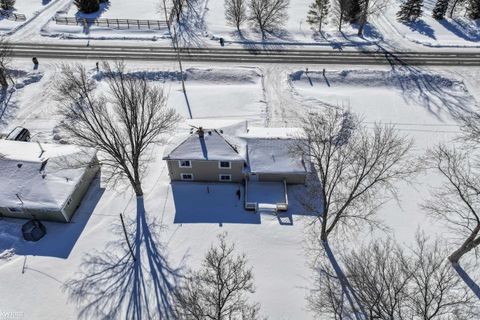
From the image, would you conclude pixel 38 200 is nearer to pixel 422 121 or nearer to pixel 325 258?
pixel 325 258

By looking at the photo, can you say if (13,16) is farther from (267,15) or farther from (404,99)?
(404,99)

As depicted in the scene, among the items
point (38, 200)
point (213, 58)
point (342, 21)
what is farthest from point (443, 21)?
point (38, 200)

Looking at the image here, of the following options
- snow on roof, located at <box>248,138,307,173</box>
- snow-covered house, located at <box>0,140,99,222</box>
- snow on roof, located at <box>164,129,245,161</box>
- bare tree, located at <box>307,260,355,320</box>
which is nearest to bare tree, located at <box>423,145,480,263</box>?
bare tree, located at <box>307,260,355,320</box>

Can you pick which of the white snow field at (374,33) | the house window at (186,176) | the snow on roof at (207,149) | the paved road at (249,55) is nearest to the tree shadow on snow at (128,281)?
the house window at (186,176)

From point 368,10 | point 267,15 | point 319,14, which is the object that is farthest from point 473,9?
point 267,15

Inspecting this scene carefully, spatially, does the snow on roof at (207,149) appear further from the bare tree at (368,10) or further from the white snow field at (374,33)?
the bare tree at (368,10)
